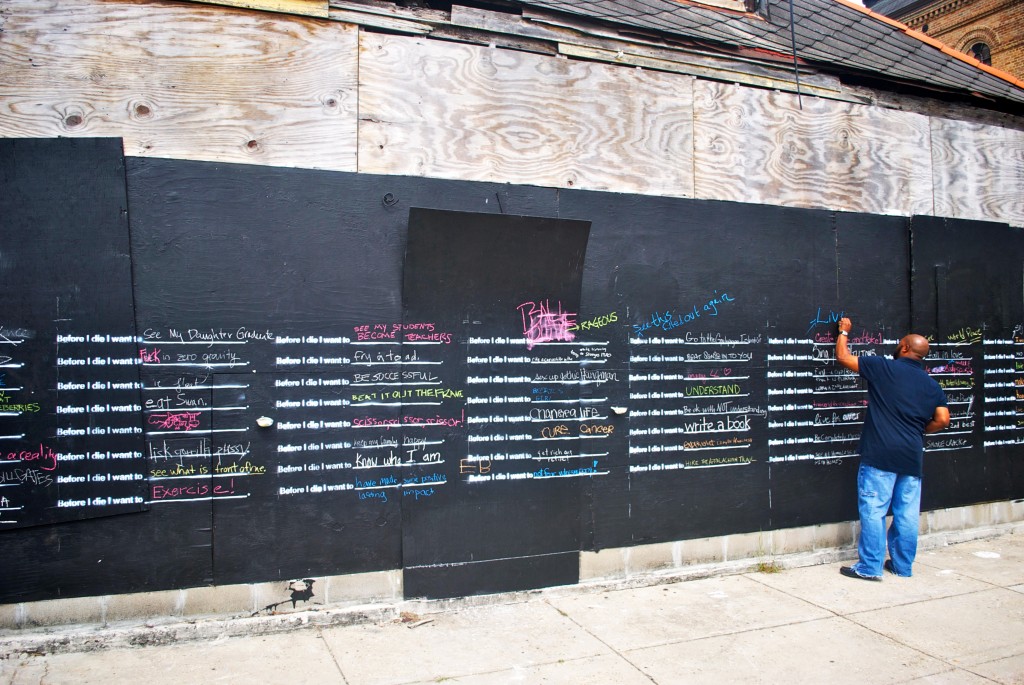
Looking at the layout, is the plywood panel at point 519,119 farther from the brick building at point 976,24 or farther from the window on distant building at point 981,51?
the window on distant building at point 981,51

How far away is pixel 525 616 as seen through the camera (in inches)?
193

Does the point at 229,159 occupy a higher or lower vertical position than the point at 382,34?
lower

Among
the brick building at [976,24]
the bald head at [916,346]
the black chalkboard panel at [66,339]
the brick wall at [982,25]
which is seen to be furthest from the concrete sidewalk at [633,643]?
the brick wall at [982,25]

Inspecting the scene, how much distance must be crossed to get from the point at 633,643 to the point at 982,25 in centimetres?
2770

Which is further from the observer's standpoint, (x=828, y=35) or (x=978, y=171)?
(x=978, y=171)

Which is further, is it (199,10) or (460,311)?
(460,311)

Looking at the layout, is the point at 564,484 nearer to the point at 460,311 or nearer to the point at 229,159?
the point at 460,311

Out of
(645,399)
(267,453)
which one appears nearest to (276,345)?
(267,453)

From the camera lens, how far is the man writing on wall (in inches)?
226

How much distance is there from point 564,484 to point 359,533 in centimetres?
152

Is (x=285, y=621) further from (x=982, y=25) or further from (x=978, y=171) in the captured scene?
(x=982, y=25)

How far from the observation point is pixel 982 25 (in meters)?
24.1

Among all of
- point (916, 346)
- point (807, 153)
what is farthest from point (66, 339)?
point (916, 346)

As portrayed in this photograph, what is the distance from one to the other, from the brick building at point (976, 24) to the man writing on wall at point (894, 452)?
71.0ft
